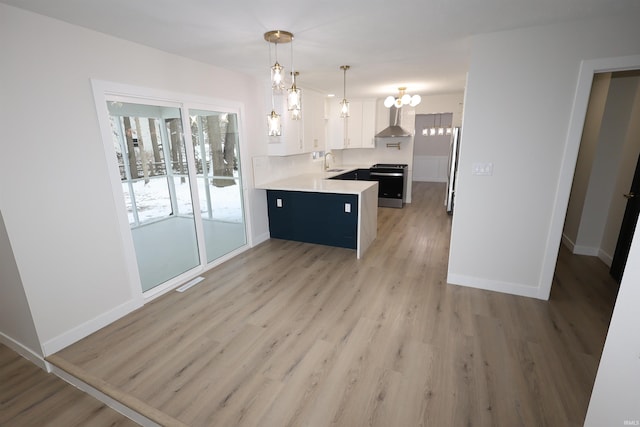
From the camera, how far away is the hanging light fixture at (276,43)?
2.10 metres

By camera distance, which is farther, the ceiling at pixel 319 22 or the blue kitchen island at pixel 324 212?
the blue kitchen island at pixel 324 212

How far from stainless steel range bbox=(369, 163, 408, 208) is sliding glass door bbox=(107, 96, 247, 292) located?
347 centimetres

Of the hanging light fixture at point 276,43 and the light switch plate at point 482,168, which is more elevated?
the hanging light fixture at point 276,43

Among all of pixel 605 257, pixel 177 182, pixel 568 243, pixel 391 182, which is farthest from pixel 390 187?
pixel 177 182

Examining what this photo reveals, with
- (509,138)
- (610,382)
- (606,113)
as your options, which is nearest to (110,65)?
(509,138)

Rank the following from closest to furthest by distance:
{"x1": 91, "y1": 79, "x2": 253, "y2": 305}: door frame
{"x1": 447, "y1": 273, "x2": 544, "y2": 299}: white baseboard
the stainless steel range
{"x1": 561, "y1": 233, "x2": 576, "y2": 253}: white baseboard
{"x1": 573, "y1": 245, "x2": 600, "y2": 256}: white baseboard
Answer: {"x1": 91, "y1": 79, "x2": 253, "y2": 305}: door frame, {"x1": 447, "y1": 273, "x2": 544, "y2": 299}: white baseboard, {"x1": 573, "y1": 245, "x2": 600, "y2": 256}: white baseboard, {"x1": 561, "y1": 233, "x2": 576, "y2": 253}: white baseboard, the stainless steel range

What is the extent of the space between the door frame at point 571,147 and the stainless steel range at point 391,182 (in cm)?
381

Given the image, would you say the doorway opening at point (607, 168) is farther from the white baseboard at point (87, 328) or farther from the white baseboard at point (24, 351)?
the white baseboard at point (24, 351)

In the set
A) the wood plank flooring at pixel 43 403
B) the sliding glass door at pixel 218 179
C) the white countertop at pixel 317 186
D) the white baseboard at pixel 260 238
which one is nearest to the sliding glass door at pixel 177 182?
the sliding glass door at pixel 218 179

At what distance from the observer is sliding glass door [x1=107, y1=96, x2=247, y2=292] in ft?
10.7

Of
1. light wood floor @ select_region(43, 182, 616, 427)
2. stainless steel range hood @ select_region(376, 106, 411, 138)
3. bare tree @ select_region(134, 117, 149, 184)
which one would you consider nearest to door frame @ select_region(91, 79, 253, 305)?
light wood floor @ select_region(43, 182, 616, 427)

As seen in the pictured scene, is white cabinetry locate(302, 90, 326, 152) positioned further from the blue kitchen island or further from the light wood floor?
the light wood floor

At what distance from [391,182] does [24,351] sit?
19.4 ft

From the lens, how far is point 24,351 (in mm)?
2225
